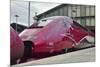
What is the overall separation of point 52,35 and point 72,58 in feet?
1.54

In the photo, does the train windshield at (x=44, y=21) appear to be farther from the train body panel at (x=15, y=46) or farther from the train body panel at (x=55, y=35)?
the train body panel at (x=15, y=46)

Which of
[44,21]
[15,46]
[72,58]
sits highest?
[44,21]

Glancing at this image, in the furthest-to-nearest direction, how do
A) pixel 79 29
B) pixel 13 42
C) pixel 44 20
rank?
pixel 79 29 < pixel 44 20 < pixel 13 42

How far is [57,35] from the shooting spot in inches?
113

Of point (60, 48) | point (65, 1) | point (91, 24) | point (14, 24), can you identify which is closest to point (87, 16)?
point (91, 24)

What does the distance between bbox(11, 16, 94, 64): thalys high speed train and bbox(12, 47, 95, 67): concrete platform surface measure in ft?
0.33

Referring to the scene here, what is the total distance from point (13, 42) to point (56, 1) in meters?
0.85

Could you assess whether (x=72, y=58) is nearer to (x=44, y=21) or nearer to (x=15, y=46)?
(x=44, y=21)

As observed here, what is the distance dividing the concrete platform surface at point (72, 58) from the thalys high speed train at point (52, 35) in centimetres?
10

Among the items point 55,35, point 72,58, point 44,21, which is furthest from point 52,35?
point 72,58

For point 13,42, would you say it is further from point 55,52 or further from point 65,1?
point 65,1

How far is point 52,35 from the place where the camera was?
2.85m

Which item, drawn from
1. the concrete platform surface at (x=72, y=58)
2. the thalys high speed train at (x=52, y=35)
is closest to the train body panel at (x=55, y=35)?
the thalys high speed train at (x=52, y=35)
